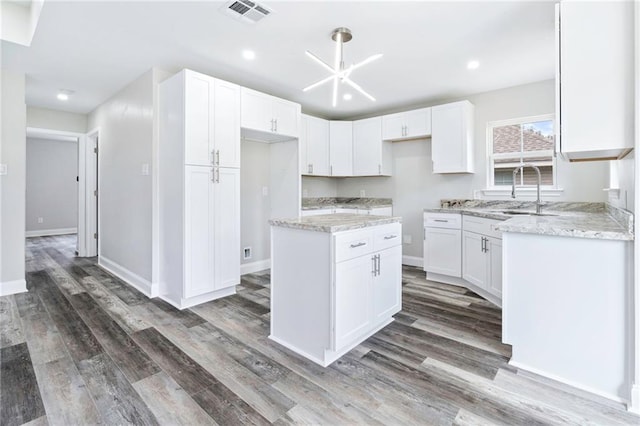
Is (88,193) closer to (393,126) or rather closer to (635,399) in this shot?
(393,126)

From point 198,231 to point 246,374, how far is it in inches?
63.7

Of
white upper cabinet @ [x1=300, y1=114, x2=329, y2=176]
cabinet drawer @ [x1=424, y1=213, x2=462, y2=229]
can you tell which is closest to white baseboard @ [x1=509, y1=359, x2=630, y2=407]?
cabinet drawer @ [x1=424, y1=213, x2=462, y2=229]

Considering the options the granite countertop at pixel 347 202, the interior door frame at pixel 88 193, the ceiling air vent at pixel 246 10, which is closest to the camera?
the ceiling air vent at pixel 246 10

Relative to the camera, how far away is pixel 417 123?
4.48m

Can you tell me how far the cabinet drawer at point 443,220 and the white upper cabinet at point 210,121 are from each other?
2.42 metres

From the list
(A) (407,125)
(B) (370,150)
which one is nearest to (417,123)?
(A) (407,125)

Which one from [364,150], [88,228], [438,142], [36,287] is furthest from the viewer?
[88,228]

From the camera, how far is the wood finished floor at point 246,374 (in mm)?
1594

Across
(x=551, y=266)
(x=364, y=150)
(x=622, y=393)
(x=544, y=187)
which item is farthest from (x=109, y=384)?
(x=544, y=187)

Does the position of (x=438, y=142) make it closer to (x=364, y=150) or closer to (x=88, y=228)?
(x=364, y=150)

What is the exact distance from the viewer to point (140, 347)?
7.52 ft

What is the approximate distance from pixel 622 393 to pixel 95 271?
17.9 ft

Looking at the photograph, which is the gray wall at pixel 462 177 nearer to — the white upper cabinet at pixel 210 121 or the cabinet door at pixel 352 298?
the white upper cabinet at pixel 210 121

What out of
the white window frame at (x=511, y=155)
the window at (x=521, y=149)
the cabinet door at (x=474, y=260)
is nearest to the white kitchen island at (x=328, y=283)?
the cabinet door at (x=474, y=260)
